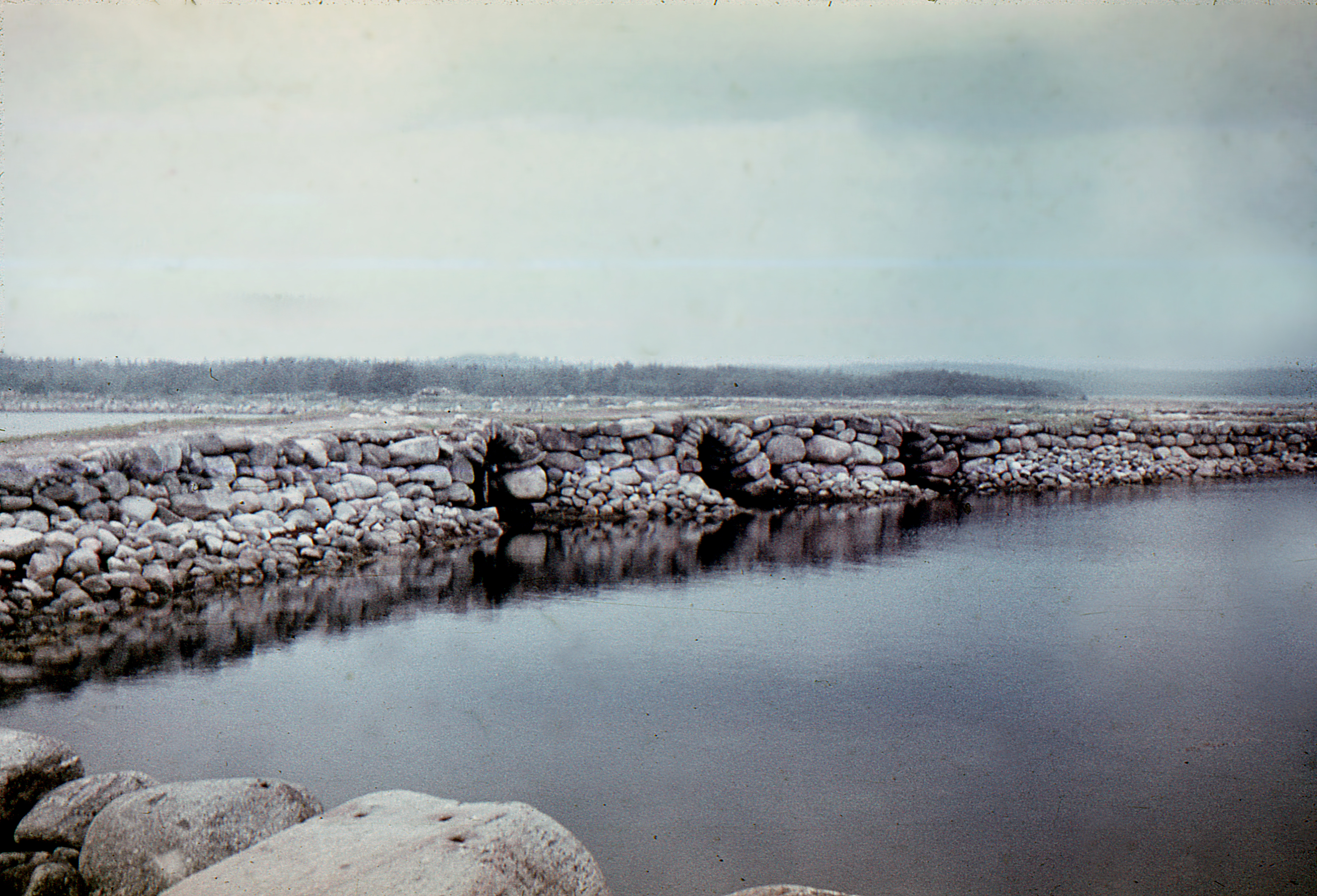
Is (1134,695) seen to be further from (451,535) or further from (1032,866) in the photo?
(451,535)

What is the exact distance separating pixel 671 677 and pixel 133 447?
6.15 metres

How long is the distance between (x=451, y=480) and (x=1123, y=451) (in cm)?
1500

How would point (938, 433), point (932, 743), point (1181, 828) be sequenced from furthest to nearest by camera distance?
point (938, 433)
point (932, 743)
point (1181, 828)

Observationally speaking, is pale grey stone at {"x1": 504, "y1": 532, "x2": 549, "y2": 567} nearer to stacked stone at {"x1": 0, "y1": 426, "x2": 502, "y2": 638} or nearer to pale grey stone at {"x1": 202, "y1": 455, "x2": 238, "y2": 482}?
stacked stone at {"x1": 0, "y1": 426, "x2": 502, "y2": 638}

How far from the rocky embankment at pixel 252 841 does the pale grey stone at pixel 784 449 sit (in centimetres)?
1273

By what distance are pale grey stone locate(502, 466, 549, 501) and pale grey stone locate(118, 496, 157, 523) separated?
18.1 ft

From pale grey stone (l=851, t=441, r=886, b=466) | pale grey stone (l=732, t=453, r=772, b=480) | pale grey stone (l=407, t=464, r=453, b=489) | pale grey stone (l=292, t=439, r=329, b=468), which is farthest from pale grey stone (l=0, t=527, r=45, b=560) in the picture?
pale grey stone (l=851, t=441, r=886, b=466)

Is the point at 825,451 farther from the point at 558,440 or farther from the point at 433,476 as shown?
the point at 433,476

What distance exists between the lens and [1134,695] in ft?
20.2

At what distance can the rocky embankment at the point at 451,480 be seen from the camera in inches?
326

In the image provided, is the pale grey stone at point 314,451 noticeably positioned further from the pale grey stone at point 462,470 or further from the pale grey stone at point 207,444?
the pale grey stone at point 462,470

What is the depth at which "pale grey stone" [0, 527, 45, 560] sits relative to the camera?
785cm

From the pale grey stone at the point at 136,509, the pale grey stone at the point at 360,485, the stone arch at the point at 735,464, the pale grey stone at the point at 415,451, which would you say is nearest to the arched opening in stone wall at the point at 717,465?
the stone arch at the point at 735,464

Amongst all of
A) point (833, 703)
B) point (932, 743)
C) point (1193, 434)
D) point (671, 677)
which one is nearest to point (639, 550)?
point (671, 677)
